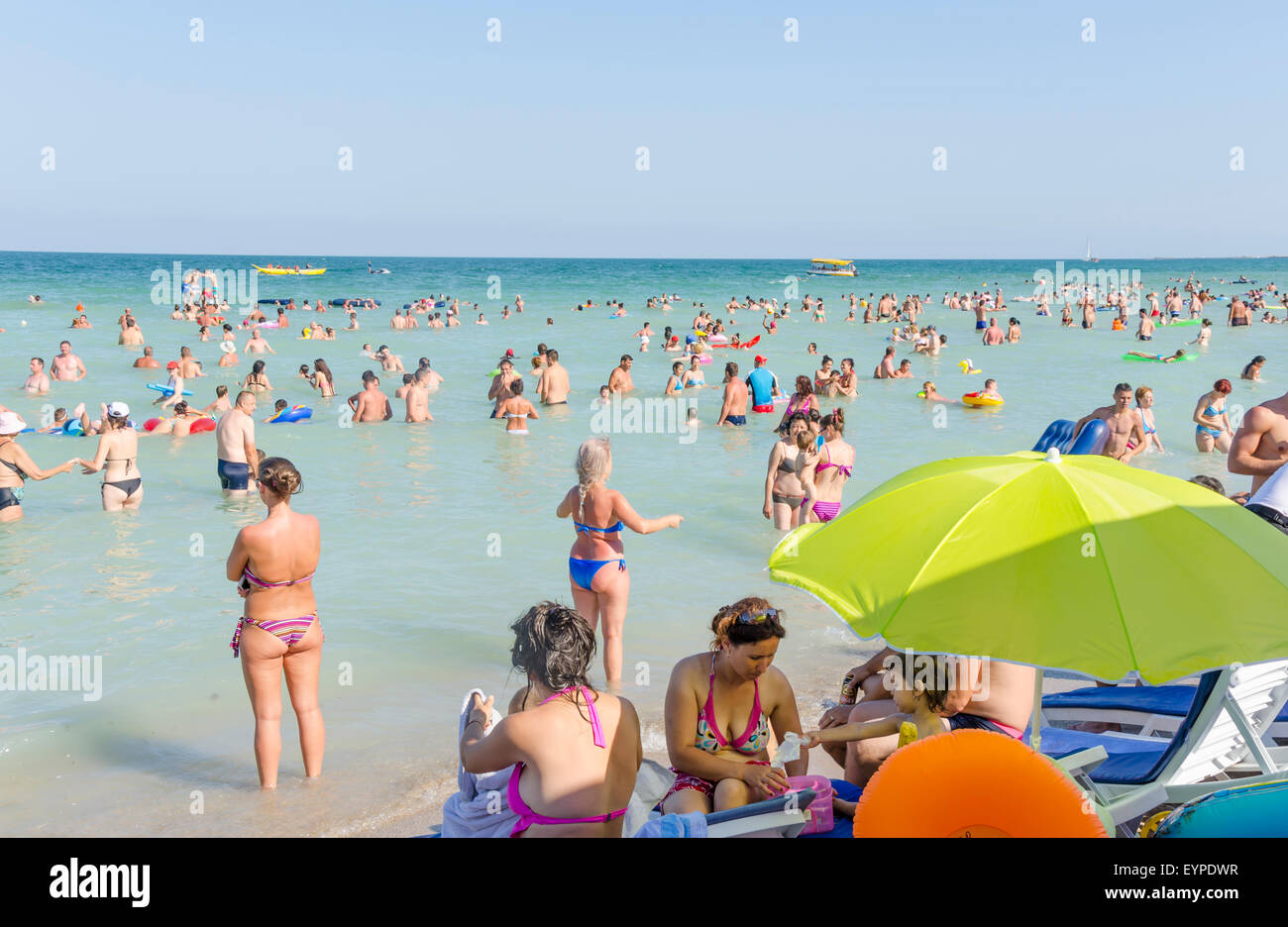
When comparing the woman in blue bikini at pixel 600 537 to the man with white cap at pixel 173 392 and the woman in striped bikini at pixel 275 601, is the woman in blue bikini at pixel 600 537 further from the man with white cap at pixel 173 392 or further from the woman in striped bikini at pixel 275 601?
the man with white cap at pixel 173 392

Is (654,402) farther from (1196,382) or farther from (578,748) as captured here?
(578,748)

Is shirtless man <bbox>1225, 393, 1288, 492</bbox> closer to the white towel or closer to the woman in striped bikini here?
the white towel

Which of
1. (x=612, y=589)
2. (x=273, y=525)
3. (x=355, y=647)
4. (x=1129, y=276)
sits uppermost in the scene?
(x=1129, y=276)

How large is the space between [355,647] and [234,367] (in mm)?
17192

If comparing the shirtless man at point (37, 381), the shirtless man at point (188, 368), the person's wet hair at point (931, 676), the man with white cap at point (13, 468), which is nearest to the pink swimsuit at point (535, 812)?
the person's wet hair at point (931, 676)

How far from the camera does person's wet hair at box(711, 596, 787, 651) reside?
11.0ft

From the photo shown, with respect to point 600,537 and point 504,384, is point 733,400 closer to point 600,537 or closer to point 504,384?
point 504,384

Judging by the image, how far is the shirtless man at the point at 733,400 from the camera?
1507 cm

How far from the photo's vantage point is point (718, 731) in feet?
11.5

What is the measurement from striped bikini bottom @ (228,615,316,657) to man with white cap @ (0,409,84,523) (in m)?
4.96

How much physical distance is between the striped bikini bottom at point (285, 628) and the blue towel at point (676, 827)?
231 centimetres

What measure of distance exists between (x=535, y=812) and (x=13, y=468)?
796 cm

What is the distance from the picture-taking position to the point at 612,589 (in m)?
5.72

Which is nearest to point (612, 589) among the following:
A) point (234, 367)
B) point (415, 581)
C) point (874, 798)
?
point (415, 581)
